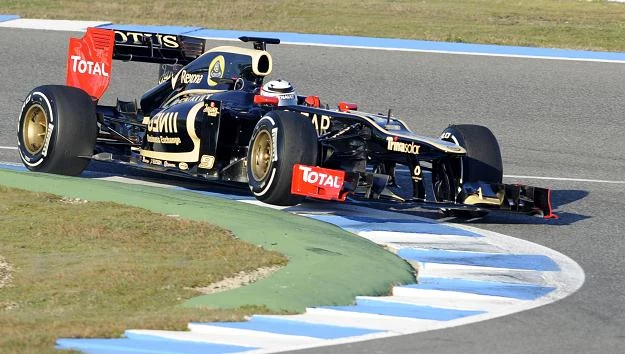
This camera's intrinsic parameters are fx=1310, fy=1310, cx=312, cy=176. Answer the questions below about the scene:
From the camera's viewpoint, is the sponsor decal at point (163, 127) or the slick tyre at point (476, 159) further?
the sponsor decal at point (163, 127)

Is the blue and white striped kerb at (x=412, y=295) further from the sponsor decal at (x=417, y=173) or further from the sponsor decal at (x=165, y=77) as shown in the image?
the sponsor decal at (x=165, y=77)

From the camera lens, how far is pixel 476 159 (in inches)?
440

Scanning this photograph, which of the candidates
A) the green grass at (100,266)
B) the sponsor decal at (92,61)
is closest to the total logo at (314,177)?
the green grass at (100,266)

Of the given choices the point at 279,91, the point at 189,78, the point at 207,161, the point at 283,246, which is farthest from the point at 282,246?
the point at 189,78

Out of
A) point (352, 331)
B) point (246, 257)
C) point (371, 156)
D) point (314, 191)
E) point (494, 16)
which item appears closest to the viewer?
point (352, 331)

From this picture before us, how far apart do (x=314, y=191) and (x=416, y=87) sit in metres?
7.80

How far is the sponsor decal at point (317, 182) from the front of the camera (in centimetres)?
1027

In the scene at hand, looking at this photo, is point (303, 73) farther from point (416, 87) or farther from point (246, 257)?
point (246, 257)

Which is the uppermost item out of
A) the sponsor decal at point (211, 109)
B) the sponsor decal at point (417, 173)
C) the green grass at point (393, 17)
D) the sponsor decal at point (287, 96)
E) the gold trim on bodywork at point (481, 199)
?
the green grass at point (393, 17)

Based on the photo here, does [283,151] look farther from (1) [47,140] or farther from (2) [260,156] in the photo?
(1) [47,140]

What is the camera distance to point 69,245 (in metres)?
9.30

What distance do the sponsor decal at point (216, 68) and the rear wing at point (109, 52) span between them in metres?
0.99

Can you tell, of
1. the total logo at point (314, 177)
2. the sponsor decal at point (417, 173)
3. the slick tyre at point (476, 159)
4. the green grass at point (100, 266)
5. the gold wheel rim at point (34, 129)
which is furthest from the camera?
the gold wheel rim at point (34, 129)

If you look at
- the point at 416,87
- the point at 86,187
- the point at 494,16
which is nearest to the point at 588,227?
the point at 86,187
